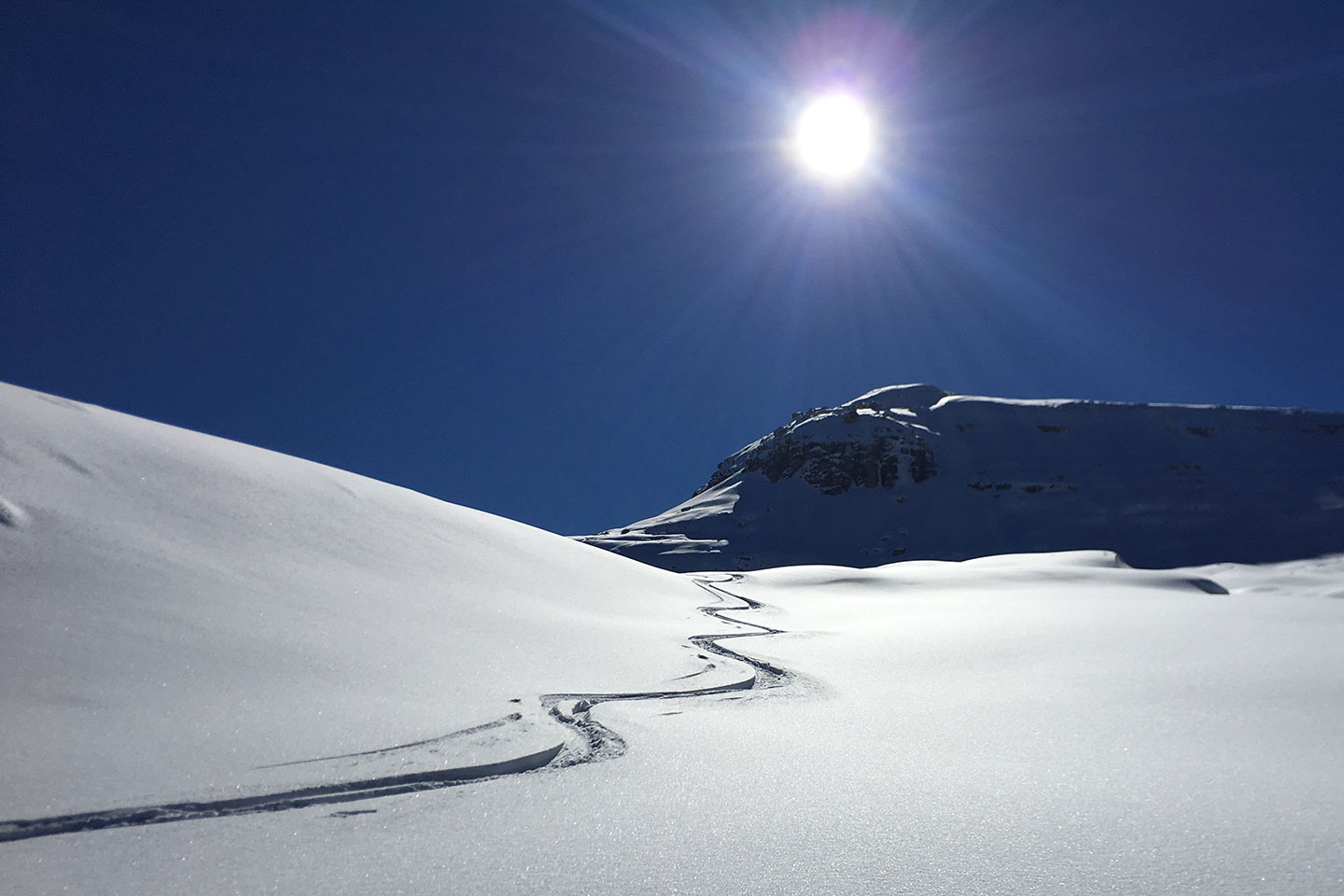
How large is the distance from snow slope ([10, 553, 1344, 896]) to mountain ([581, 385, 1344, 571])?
34.2 metres

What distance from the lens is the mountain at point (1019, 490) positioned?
39.3 meters

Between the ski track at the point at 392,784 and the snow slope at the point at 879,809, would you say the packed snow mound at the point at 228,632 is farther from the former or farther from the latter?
the snow slope at the point at 879,809

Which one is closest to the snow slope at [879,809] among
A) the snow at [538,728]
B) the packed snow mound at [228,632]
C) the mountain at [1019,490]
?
the snow at [538,728]

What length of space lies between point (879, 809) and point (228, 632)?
2490 millimetres

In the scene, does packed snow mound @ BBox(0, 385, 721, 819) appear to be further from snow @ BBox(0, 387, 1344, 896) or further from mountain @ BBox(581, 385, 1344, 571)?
mountain @ BBox(581, 385, 1344, 571)

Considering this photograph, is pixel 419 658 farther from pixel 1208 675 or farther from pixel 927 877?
pixel 1208 675

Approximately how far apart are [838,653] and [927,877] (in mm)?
3410

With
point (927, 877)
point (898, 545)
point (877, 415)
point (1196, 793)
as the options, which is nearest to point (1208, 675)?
point (1196, 793)

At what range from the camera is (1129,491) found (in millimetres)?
44750

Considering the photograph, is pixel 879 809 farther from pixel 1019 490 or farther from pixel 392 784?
pixel 1019 490

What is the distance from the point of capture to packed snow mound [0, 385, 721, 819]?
179cm

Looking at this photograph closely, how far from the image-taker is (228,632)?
8.59 feet

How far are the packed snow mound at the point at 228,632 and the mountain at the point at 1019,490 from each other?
108ft

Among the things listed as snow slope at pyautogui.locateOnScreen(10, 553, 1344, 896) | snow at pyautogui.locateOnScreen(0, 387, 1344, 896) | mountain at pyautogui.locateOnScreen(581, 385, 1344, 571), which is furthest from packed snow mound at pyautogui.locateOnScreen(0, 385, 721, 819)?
mountain at pyautogui.locateOnScreen(581, 385, 1344, 571)
